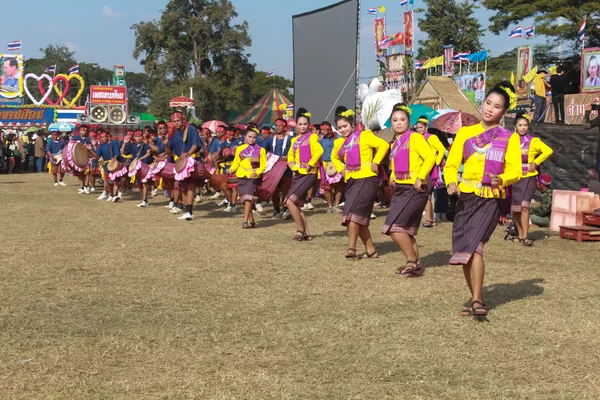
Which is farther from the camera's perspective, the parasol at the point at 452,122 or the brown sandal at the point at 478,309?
the parasol at the point at 452,122

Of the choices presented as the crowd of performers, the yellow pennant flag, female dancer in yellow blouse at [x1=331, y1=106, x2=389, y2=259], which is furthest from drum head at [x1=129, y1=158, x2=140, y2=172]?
the yellow pennant flag

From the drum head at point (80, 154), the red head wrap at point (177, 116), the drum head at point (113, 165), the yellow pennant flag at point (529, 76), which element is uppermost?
the yellow pennant flag at point (529, 76)

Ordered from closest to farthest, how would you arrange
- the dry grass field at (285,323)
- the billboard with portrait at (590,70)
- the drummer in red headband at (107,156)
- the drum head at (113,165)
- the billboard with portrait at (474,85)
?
1. the dry grass field at (285,323)
2. the drum head at (113,165)
3. the drummer in red headband at (107,156)
4. the billboard with portrait at (590,70)
5. the billboard with portrait at (474,85)

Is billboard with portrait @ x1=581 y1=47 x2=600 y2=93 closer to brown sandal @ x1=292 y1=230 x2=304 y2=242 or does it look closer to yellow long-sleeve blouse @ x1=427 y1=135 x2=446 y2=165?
yellow long-sleeve blouse @ x1=427 y1=135 x2=446 y2=165

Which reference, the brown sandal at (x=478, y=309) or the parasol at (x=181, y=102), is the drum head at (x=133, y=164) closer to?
the brown sandal at (x=478, y=309)

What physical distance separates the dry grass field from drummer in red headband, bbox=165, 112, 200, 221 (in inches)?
120

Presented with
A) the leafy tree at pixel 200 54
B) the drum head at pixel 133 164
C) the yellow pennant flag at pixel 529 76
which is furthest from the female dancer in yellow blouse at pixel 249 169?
the leafy tree at pixel 200 54

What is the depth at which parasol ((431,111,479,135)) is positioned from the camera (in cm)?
1411

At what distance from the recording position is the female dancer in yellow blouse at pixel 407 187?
750 centimetres

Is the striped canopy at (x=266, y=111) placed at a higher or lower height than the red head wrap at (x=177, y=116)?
higher

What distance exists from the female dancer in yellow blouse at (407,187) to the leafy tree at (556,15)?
925 inches

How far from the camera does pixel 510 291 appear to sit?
685cm

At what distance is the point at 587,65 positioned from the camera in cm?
2295

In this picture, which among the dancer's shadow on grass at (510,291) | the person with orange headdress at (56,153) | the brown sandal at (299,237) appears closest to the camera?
the dancer's shadow on grass at (510,291)
